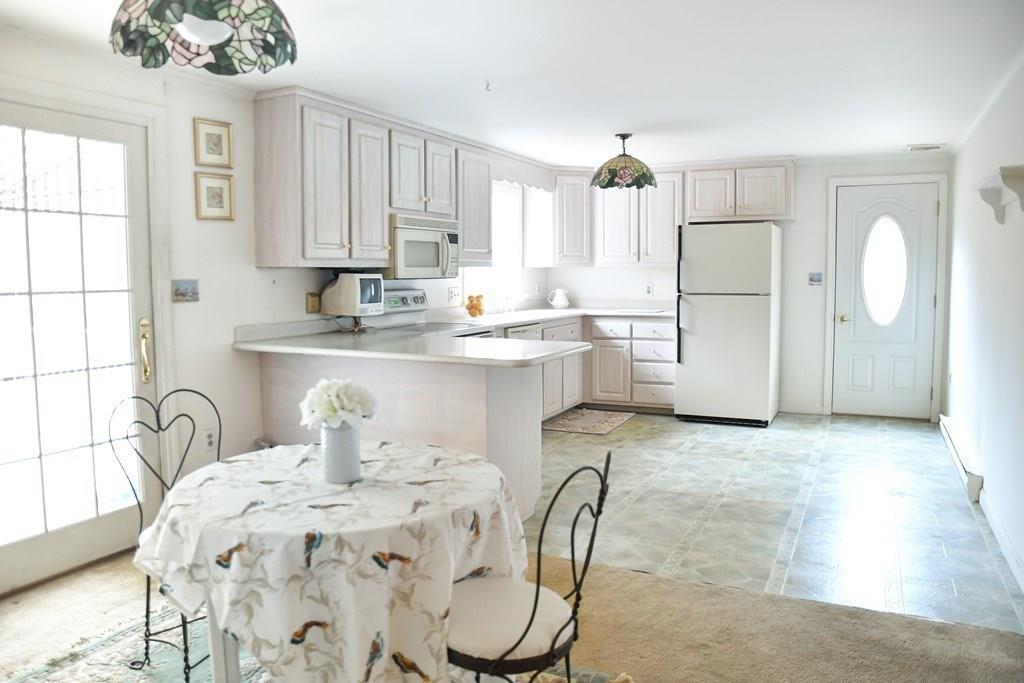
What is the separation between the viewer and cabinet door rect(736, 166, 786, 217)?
257 inches

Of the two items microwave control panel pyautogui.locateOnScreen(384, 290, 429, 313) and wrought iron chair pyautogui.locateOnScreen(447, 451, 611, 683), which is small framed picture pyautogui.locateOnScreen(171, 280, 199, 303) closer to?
microwave control panel pyautogui.locateOnScreen(384, 290, 429, 313)

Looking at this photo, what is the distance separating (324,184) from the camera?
4.17 m

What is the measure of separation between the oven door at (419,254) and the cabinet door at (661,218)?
2487 millimetres

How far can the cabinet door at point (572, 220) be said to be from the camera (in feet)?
23.2

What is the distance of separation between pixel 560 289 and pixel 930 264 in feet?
10.6

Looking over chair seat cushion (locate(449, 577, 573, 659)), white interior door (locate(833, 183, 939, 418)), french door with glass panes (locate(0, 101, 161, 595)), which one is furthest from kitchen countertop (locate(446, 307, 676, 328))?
chair seat cushion (locate(449, 577, 573, 659))

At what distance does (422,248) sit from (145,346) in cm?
187

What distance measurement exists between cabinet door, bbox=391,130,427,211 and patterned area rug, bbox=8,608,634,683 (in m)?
2.77

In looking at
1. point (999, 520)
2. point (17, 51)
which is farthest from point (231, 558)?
point (999, 520)

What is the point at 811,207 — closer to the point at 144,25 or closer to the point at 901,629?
the point at 901,629

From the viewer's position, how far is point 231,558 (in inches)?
69.7

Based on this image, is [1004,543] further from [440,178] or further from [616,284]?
[616,284]

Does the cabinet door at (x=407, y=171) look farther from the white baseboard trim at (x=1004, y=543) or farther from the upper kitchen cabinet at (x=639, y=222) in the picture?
the white baseboard trim at (x=1004, y=543)

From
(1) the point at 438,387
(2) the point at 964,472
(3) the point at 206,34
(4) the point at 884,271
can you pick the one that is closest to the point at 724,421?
(4) the point at 884,271
